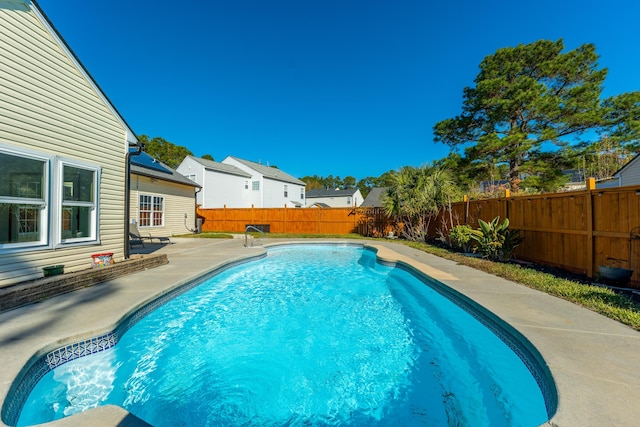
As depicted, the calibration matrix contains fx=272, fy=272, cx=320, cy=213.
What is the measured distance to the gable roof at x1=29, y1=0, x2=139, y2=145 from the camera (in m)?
4.57

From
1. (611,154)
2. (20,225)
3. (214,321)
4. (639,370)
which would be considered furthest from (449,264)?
(611,154)

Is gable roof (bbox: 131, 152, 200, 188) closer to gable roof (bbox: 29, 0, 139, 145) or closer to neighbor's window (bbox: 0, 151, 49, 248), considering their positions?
gable roof (bbox: 29, 0, 139, 145)

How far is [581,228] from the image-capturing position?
547 centimetres

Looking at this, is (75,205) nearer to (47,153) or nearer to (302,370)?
(47,153)

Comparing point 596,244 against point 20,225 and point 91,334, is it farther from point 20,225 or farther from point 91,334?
point 20,225

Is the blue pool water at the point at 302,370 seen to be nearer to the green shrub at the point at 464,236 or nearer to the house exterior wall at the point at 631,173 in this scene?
the green shrub at the point at 464,236

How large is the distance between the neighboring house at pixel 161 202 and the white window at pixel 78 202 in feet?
17.1

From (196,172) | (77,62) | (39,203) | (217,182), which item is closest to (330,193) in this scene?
(217,182)

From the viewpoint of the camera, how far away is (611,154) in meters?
13.4

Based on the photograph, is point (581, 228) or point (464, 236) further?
point (464, 236)

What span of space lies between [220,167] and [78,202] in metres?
20.1

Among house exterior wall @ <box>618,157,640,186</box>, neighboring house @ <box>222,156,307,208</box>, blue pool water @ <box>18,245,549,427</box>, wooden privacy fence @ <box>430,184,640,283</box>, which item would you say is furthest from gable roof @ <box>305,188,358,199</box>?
blue pool water @ <box>18,245,549,427</box>

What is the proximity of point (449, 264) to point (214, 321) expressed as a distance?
5.89 m

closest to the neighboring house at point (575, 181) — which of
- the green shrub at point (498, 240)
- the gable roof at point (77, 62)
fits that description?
the green shrub at point (498, 240)
